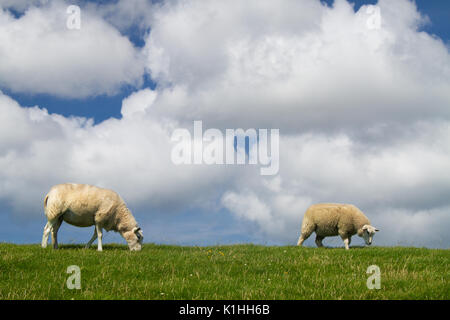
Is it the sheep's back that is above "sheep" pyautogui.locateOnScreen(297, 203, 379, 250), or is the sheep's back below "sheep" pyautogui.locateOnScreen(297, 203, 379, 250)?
above

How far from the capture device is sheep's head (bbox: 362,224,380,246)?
23.0m

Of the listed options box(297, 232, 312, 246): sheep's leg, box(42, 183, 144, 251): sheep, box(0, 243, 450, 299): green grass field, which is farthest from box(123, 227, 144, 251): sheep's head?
box(297, 232, 312, 246): sheep's leg

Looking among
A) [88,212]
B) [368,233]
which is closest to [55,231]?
[88,212]

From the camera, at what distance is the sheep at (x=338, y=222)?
920 inches

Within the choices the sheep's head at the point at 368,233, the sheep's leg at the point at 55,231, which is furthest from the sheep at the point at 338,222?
the sheep's leg at the point at 55,231

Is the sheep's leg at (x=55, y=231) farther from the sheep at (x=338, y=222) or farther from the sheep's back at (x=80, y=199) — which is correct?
the sheep at (x=338, y=222)

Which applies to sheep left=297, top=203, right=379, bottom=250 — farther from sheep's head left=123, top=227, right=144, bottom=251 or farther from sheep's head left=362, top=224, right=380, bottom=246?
sheep's head left=123, top=227, right=144, bottom=251

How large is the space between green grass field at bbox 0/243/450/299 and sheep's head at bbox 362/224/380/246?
4807 millimetres

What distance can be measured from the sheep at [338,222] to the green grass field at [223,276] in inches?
206

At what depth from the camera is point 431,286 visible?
456 inches

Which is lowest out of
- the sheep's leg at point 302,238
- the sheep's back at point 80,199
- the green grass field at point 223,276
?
the green grass field at point 223,276

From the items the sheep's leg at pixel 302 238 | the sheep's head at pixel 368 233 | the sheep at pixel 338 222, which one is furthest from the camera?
the sheep's leg at pixel 302 238

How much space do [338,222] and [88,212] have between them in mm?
12558
